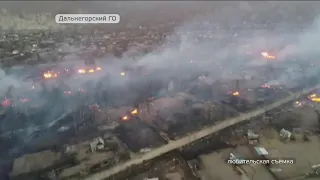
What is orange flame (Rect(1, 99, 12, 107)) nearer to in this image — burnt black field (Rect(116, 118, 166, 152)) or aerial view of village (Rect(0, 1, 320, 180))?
aerial view of village (Rect(0, 1, 320, 180))

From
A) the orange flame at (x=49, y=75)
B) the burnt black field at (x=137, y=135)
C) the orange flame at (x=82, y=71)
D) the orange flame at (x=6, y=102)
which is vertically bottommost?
the burnt black field at (x=137, y=135)

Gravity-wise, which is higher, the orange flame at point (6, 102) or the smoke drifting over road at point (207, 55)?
the smoke drifting over road at point (207, 55)

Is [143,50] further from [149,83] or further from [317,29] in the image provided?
[317,29]

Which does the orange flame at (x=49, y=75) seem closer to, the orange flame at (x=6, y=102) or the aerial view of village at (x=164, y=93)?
the aerial view of village at (x=164, y=93)

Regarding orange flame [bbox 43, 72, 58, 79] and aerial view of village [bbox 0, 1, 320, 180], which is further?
orange flame [bbox 43, 72, 58, 79]

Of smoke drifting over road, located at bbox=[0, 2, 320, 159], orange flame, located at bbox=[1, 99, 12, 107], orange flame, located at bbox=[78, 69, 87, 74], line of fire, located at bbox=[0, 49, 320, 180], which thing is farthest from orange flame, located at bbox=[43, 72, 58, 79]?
orange flame, located at bbox=[1, 99, 12, 107]

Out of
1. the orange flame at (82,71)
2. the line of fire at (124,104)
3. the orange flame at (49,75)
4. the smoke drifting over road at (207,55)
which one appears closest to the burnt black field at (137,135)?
the line of fire at (124,104)

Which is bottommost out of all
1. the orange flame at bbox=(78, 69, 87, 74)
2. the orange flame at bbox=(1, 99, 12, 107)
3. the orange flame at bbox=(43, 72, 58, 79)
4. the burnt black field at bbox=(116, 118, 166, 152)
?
the burnt black field at bbox=(116, 118, 166, 152)
